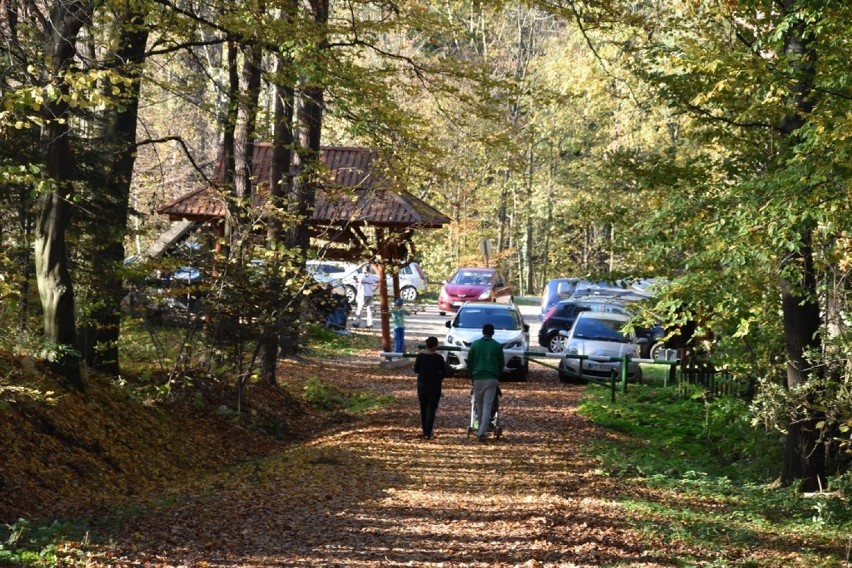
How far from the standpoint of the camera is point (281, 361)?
79.0ft

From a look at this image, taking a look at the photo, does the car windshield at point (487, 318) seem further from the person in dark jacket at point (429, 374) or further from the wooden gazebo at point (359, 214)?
the person in dark jacket at point (429, 374)

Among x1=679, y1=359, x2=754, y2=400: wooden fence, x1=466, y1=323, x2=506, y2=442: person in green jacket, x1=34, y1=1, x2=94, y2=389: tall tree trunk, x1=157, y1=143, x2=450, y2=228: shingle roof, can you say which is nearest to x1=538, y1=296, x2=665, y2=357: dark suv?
x1=679, y1=359, x2=754, y2=400: wooden fence

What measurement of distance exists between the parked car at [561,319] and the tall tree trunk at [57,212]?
64.7 feet

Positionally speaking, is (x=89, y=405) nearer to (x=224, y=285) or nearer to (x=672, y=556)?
(x=224, y=285)

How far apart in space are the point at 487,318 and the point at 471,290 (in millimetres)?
16560

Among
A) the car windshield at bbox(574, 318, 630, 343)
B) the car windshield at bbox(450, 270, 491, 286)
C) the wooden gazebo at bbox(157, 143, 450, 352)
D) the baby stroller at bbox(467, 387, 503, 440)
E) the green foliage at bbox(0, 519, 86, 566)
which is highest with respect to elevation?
the wooden gazebo at bbox(157, 143, 450, 352)

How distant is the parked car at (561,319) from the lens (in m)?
30.3

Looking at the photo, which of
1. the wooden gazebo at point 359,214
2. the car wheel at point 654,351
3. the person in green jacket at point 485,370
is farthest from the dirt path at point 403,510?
the car wheel at point 654,351

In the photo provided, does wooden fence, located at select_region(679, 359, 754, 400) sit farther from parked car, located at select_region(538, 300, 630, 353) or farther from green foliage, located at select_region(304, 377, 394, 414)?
parked car, located at select_region(538, 300, 630, 353)

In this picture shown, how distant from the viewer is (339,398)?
66.7 ft

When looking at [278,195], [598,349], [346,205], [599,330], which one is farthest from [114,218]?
[599,330]

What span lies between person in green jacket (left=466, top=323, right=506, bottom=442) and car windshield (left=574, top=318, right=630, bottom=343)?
994 cm

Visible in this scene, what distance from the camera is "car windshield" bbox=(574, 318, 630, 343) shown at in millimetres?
24859

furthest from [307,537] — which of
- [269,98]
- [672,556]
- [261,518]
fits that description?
[269,98]
